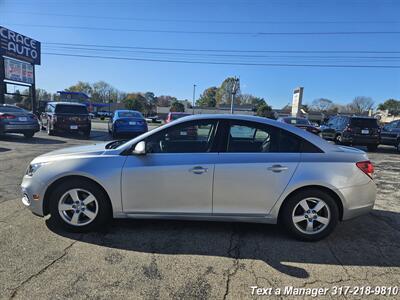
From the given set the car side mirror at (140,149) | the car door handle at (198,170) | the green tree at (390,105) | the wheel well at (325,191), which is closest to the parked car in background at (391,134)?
the wheel well at (325,191)

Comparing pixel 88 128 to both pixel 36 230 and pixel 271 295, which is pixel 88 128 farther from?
pixel 271 295

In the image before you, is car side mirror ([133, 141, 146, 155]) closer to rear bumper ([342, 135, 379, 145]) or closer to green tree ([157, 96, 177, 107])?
rear bumper ([342, 135, 379, 145])

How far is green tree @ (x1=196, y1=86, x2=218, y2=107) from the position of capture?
11762 centimetres

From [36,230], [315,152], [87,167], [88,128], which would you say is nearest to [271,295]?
[315,152]

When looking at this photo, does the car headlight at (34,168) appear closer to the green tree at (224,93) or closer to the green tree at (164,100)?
the green tree at (224,93)

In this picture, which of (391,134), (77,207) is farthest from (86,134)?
(391,134)

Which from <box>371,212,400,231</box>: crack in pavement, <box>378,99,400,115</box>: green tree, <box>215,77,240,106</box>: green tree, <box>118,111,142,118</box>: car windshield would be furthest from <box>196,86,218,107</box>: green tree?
<box>371,212,400,231</box>: crack in pavement

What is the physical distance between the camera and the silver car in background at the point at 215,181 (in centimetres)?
377

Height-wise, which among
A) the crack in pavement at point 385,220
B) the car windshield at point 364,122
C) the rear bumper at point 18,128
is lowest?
the crack in pavement at point 385,220

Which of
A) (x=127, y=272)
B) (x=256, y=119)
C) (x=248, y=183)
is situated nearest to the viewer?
(x=127, y=272)

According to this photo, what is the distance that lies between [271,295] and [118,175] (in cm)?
217

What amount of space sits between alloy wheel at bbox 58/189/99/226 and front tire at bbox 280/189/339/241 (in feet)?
7.96

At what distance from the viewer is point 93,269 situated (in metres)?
3.15

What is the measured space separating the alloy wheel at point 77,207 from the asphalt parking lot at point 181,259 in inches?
7.7
